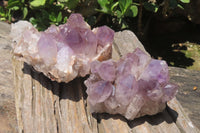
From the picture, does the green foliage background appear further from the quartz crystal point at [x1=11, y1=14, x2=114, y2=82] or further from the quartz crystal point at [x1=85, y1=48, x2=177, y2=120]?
the quartz crystal point at [x1=85, y1=48, x2=177, y2=120]

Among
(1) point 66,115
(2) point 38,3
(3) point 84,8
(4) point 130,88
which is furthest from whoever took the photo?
(3) point 84,8

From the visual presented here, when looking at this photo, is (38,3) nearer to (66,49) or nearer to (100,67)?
(66,49)

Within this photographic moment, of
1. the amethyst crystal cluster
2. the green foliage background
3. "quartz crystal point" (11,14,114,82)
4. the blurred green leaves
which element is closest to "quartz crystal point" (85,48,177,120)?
the amethyst crystal cluster

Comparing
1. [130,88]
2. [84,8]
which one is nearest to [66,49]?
[130,88]

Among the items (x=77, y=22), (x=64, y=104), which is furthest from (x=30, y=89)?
(x=77, y=22)

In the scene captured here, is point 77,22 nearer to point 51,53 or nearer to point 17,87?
point 51,53

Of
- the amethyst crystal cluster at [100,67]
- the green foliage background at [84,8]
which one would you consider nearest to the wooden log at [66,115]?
the amethyst crystal cluster at [100,67]
